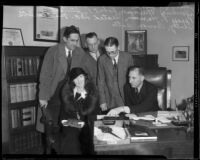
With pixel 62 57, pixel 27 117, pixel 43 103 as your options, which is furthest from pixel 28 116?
pixel 62 57

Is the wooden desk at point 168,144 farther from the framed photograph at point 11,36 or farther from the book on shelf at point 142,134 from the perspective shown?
the framed photograph at point 11,36

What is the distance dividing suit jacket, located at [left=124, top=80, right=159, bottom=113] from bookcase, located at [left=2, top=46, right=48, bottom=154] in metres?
0.66

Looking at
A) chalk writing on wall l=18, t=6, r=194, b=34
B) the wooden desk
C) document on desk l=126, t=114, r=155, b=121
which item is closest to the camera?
Answer: the wooden desk

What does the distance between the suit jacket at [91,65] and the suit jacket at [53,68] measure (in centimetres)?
4

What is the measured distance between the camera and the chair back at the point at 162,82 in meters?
2.07

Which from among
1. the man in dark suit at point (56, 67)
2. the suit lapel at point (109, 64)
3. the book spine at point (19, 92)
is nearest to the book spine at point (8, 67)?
the book spine at point (19, 92)

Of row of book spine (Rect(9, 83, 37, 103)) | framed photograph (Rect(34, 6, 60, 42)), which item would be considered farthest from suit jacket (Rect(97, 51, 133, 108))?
row of book spine (Rect(9, 83, 37, 103))

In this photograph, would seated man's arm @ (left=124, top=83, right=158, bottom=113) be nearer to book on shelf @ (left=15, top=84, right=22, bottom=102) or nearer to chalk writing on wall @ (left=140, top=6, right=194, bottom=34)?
chalk writing on wall @ (left=140, top=6, right=194, bottom=34)

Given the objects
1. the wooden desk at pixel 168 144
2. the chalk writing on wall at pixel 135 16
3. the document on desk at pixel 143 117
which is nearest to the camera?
the wooden desk at pixel 168 144

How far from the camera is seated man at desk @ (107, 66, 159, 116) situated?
2.07 m

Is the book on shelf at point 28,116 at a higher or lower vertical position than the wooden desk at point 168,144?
higher

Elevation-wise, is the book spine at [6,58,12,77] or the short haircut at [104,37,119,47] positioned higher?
the short haircut at [104,37,119,47]

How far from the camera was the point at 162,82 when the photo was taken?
2.08 meters

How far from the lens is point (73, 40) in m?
2.08
